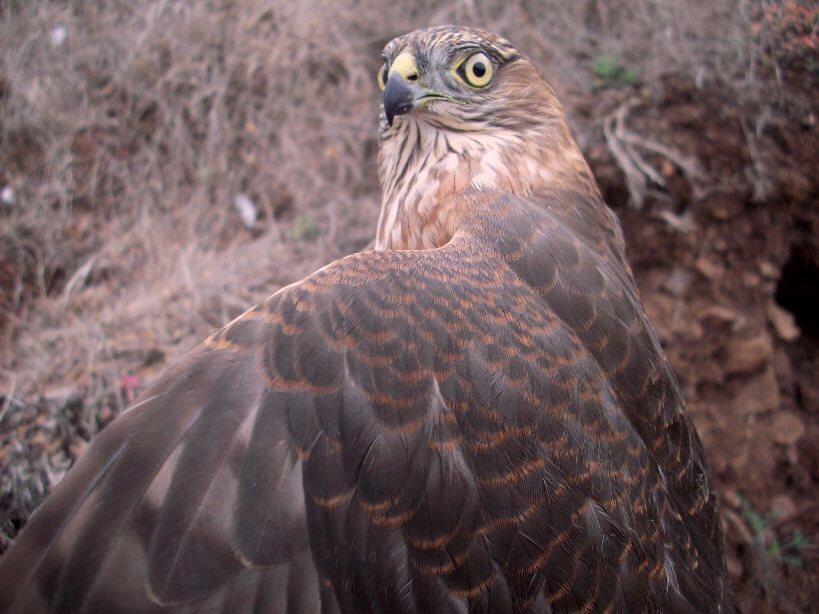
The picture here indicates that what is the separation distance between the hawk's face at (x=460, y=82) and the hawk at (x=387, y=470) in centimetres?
79

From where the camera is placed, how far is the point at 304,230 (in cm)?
376

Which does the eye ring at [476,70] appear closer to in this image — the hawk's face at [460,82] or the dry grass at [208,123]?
the hawk's face at [460,82]

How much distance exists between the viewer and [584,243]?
2227 millimetres

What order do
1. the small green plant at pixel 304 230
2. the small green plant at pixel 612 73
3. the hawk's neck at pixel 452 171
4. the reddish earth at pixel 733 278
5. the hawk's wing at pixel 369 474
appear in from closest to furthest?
1. the hawk's wing at pixel 369 474
2. the hawk's neck at pixel 452 171
3. the reddish earth at pixel 733 278
4. the small green plant at pixel 304 230
5. the small green plant at pixel 612 73

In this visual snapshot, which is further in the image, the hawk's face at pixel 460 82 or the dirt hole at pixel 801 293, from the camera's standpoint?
the dirt hole at pixel 801 293

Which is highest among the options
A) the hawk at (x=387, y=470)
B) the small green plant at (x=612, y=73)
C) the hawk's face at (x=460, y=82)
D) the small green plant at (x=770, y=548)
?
the hawk's face at (x=460, y=82)

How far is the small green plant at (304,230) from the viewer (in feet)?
12.3

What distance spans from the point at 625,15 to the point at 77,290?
400cm

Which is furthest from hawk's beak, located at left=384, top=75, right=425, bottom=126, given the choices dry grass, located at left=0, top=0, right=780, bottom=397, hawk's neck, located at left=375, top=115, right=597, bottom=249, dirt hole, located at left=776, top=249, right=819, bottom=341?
dirt hole, located at left=776, top=249, right=819, bottom=341

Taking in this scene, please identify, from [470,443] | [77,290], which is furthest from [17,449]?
[470,443]

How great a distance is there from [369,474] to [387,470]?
1.7 inches

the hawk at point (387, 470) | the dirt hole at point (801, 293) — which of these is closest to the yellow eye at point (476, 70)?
the hawk at point (387, 470)

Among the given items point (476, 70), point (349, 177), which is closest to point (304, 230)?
point (349, 177)

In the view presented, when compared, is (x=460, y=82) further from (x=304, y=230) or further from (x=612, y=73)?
(x=612, y=73)
